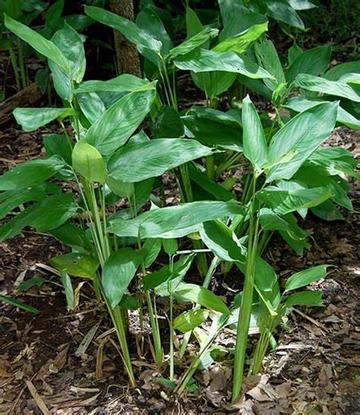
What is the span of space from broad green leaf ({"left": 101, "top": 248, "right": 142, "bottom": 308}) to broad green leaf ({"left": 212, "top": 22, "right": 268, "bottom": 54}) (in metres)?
0.50

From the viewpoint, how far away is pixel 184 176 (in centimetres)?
170

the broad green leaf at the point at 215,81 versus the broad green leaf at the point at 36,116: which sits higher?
the broad green leaf at the point at 36,116

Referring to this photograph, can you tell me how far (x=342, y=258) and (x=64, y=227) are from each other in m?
0.75

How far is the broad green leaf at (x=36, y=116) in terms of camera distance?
50.4 inches

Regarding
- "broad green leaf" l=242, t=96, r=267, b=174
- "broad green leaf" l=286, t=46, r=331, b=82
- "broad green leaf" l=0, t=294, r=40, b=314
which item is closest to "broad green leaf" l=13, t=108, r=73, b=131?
"broad green leaf" l=242, t=96, r=267, b=174

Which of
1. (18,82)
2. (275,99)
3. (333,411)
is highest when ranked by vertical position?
(275,99)

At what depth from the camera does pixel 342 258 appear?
1.88 metres

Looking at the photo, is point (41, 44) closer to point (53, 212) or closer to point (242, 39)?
point (53, 212)

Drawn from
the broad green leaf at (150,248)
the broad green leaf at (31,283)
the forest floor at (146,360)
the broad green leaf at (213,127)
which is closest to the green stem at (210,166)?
the broad green leaf at (213,127)

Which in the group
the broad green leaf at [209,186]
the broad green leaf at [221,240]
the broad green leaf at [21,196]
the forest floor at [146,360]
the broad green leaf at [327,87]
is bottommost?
the forest floor at [146,360]

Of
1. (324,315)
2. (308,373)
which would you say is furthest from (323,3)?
(308,373)

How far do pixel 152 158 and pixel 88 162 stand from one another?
0.12 meters

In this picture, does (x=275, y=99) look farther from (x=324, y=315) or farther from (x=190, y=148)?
(x=324, y=315)

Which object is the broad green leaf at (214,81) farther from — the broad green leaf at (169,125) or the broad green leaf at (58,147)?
the broad green leaf at (58,147)
